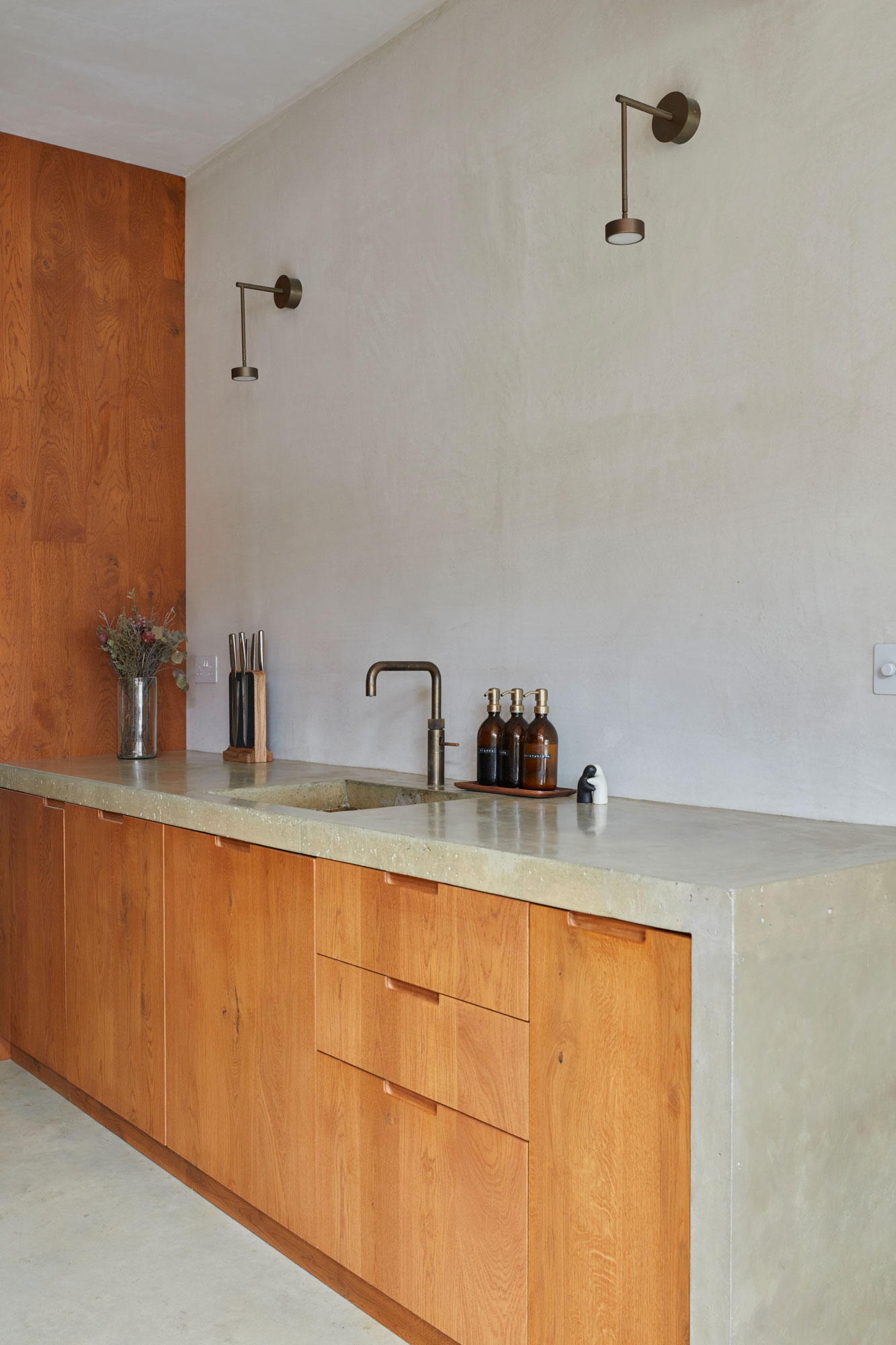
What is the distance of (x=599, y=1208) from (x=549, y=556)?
1329mm

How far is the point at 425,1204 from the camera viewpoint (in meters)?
1.71

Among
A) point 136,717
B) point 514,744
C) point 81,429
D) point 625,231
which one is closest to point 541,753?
point 514,744

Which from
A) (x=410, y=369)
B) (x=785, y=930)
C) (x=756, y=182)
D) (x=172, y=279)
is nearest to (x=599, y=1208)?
(x=785, y=930)

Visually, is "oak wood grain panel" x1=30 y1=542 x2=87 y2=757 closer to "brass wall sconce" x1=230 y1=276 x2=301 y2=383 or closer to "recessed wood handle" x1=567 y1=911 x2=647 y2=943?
"brass wall sconce" x1=230 y1=276 x2=301 y2=383

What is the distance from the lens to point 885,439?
1.79 meters

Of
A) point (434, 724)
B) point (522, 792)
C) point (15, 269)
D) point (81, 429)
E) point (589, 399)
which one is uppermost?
point (15, 269)

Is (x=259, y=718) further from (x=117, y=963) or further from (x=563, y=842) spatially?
(x=563, y=842)

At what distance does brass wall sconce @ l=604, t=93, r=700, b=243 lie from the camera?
195 centimetres

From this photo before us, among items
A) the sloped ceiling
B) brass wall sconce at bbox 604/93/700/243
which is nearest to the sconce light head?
brass wall sconce at bbox 604/93/700/243

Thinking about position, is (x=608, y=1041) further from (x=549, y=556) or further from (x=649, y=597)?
(x=549, y=556)

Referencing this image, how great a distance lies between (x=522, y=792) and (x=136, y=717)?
1408mm

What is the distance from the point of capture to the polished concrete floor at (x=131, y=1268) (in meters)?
1.87

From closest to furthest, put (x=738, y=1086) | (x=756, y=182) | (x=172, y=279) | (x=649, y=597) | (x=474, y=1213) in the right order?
(x=738, y=1086)
(x=474, y=1213)
(x=756, y=182)
(x=649, y=597)
(x=172, y=279)

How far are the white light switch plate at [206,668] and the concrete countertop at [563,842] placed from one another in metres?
0.97
